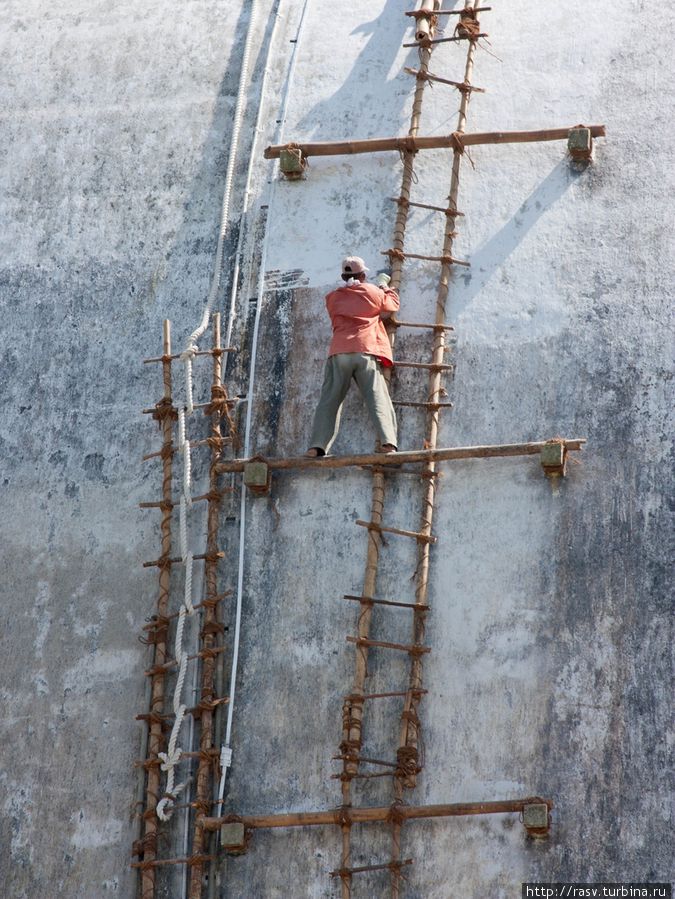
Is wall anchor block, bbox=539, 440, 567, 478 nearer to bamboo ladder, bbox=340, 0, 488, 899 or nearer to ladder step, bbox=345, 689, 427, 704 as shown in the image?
bamboo ladder, bbox=340, 0, 488, 899

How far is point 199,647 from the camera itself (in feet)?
28.7

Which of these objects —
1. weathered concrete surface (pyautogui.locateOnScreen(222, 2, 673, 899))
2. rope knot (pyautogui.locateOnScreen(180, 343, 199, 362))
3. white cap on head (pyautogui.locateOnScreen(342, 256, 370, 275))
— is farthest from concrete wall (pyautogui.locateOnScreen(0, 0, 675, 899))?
white cap on head (pyautogui.locateOnScreen(342, 256, 370, 275))

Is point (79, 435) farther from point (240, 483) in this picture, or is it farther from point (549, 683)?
point (549, 683)

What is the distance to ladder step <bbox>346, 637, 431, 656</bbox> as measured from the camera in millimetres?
8375

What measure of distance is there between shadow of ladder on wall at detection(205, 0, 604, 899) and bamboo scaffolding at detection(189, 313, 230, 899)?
0.13 m

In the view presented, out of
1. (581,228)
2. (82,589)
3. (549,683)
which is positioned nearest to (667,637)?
(549,683)

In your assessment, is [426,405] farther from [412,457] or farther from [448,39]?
[448,39]

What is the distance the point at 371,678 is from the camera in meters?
8.45

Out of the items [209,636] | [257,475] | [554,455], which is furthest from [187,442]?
[554,455]

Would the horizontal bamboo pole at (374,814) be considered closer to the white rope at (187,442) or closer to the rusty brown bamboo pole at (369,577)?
the rusty brown bamboo pole at (369,577)

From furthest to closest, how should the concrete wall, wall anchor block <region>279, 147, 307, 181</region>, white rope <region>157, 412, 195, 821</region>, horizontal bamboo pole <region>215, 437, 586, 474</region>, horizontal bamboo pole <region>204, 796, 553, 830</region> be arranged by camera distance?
wall anchor block <region>279, 147, 307, 181</region> < horizontal bamboo pole <region>215, 437, 586, 474</region> < white rope <region>157, 412, 195, 821</region> < the concrete wall < horizontal bamboo pole <region>204, 796, 553, 830</region>

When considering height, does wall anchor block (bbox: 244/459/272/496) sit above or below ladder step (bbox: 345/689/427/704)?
above

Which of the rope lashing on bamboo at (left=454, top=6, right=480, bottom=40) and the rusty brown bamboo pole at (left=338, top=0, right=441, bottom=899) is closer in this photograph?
the rusty brown bamboo pole at (left=338, top=0, right=441, bottom=899)

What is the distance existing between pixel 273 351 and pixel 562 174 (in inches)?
78.6
